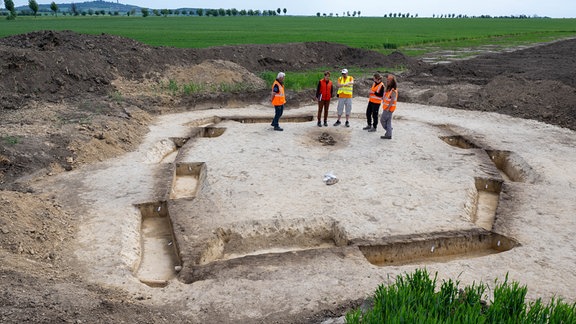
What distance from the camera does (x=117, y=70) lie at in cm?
1844

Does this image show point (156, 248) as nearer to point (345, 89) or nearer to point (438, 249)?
point (438, 249)

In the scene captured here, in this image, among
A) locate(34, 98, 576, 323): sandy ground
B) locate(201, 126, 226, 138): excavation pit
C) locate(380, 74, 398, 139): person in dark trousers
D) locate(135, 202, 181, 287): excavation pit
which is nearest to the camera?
locate(34, 98, 576, 323): sandy ground

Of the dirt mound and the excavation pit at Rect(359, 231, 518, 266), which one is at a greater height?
the dirt mound

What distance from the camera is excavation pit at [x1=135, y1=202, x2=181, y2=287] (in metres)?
6.99

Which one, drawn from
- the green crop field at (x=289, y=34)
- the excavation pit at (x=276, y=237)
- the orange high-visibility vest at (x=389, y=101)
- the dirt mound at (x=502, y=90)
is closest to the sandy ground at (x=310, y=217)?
the excavation pit at (x=276, y=237)

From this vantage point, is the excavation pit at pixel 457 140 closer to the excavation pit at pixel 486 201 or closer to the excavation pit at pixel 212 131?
the excavation pit at pixel 486 201

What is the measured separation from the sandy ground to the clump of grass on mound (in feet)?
4.23

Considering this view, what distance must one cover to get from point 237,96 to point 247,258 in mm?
12239

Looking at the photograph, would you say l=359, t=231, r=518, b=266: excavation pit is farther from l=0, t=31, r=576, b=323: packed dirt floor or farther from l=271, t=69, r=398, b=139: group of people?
l=271, t=69, r=398, b=139: group of people

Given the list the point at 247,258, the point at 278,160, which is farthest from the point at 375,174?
the point at 247,258

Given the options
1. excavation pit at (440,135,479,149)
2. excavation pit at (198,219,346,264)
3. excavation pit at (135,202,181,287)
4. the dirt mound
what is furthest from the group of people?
the dirt mound

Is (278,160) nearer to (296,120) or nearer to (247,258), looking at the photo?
(247,258)

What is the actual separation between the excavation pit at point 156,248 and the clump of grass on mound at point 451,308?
10.8ft

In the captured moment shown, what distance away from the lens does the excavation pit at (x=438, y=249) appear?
7391mm
